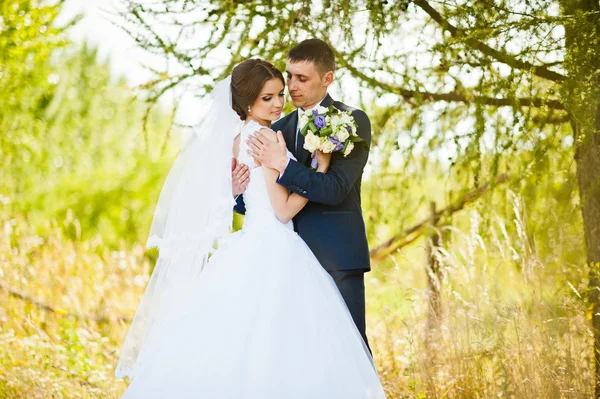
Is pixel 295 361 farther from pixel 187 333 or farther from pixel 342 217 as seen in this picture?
pixel 342 217

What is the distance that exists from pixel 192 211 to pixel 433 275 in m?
1.68

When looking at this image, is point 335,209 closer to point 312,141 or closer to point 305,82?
point 312,141

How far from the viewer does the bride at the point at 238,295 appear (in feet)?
10.7

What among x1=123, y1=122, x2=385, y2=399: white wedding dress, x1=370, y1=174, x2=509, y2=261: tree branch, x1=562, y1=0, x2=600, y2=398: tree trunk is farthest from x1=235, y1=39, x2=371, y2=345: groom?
x1=370, y1=174, x2=509, y2=261: tree branch

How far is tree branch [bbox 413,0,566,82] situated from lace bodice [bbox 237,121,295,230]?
1.29m

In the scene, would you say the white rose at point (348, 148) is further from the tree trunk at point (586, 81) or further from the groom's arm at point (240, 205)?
the tree trunk at point (586, 81)

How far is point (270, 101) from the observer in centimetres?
375

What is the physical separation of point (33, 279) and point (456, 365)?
14.6 ft

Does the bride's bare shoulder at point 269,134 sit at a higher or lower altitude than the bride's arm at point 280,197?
higher

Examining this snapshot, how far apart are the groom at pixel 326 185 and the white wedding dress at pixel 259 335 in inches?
4.3

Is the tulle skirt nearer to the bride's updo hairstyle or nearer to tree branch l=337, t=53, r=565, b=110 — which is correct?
the bride's updo hairstyle

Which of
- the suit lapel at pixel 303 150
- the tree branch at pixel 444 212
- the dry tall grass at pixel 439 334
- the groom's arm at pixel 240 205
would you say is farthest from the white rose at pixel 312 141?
the tree branch at pixel 444 212

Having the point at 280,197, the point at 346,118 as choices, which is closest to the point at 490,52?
the point at 346,118

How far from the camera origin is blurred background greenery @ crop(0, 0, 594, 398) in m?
4.30
